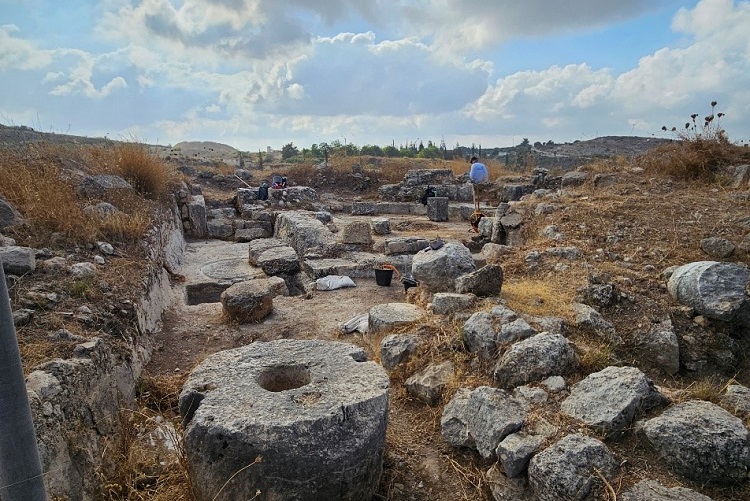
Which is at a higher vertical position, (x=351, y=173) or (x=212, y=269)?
(x=351, y=173)

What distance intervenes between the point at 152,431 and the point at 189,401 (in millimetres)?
947

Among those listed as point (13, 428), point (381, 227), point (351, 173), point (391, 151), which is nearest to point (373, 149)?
point (391, 151)

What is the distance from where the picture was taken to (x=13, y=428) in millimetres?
1172

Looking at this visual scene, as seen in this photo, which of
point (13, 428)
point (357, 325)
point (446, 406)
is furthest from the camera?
point (357, 325)

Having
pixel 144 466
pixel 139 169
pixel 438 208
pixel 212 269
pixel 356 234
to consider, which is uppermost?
pixel 139 169

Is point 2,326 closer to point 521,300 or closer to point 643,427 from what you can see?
point 643,427

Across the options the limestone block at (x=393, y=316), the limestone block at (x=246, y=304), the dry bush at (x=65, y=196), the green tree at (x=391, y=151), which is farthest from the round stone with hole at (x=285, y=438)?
the green tree at (x=391, y=151)

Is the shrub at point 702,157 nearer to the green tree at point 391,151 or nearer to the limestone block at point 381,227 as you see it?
the limestone block at point 381,227

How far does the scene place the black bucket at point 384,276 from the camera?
6.93 m

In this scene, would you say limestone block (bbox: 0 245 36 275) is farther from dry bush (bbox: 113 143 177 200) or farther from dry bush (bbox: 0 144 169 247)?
dry bush (bbox: 113 143 177 200)

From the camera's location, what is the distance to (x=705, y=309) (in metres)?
4.47

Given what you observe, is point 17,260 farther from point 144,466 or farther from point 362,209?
point 362,209

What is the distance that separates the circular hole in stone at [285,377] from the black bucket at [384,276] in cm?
376

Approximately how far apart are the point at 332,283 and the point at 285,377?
146 inches
